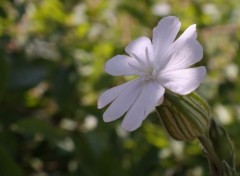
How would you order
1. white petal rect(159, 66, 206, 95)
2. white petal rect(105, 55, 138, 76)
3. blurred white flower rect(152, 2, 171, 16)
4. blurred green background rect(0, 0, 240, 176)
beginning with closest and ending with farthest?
1. white petal rect(159, 66, 206, 95)
2. white petal rect(105, 55, 138, 76)
3. blurred green background rect(0, 0, 240, 176)
4. blurred white flower rect(152, 2, 171, 16)

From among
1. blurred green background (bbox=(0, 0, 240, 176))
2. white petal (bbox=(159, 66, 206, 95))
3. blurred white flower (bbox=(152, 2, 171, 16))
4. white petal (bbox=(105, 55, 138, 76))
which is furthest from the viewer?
blurred white flower (bbox=(152, 2, 171, 16))

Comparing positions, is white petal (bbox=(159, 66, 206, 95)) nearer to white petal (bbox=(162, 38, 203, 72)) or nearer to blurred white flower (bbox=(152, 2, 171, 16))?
white petal (bbox=(162, 38, 203, 72))

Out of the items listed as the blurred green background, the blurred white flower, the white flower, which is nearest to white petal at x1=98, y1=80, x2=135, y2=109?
the white flower

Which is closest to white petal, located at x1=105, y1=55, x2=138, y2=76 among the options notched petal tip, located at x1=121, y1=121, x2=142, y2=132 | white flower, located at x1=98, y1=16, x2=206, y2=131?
white flower, located at x1=98, y1=16, x2=206, y2=131

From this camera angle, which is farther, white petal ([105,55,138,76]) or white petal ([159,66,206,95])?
white petal ([105,55,138,76])

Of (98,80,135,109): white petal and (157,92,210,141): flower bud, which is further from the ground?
(98,80,135,109): white petal

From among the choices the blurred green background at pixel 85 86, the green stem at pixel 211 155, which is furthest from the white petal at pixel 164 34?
the blurred green background at pixel 85 86

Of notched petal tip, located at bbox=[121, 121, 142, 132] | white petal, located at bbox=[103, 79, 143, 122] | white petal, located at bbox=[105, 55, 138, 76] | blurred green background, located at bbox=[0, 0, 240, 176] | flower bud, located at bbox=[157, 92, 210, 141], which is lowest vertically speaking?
blurred green background, located at bbox=[0, 0, 240, 176]

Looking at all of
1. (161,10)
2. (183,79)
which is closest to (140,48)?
(183,79)

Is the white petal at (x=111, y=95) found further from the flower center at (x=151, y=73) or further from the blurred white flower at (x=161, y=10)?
the blurred white flower at (x=161, y=10)
